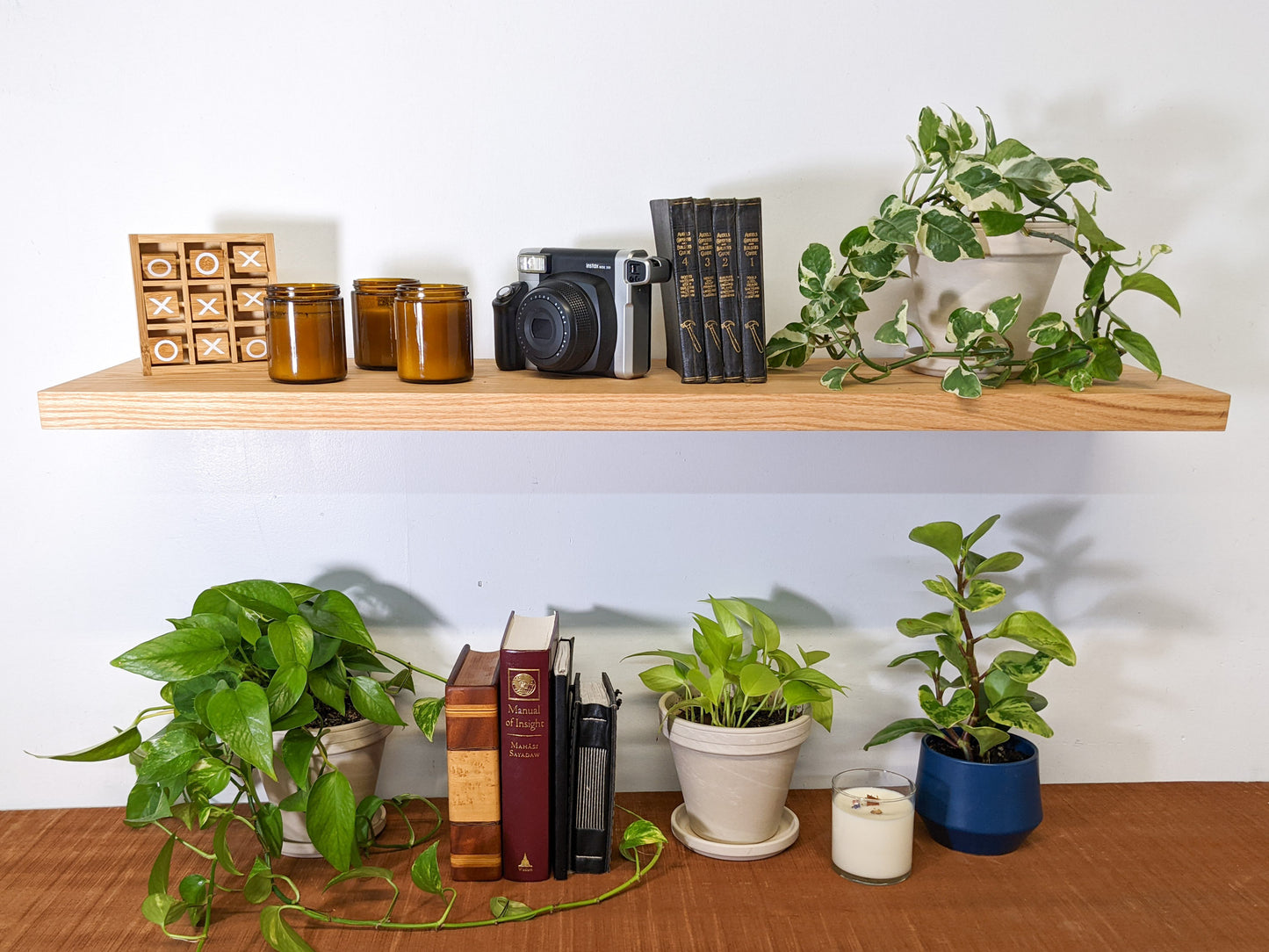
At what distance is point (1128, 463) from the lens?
119 centimetres

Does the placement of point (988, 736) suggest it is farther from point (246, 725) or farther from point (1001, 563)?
point (246, 725)

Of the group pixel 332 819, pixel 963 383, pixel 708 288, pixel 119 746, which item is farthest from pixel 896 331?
pixel 119 746

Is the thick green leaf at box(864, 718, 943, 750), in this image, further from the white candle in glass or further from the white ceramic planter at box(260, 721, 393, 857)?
the white ceramic planter at box(260, 721, 393, 857)

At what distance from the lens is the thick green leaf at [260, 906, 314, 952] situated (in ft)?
2.92

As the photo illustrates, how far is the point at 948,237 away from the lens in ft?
3.00

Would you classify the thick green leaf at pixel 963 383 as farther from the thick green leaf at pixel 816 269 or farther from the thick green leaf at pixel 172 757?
the thick green leaf at pixel 172 757

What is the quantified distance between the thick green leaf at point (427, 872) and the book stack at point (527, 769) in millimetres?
57

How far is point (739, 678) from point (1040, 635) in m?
0.32

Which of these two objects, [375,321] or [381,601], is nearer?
[375,321]

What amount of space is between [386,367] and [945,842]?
2.56 ft

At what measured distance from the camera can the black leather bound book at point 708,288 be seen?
37.7 inches

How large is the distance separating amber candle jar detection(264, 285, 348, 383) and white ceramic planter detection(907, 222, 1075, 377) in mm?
575

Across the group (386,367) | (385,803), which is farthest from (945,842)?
(386,367)

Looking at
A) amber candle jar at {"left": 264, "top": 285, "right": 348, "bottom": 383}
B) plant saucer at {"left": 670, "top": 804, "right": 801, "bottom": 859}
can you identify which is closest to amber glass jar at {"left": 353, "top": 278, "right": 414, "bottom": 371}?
amber candle jar at {"left": 264, "top": 285, "right": 348, "bottom": 383}
